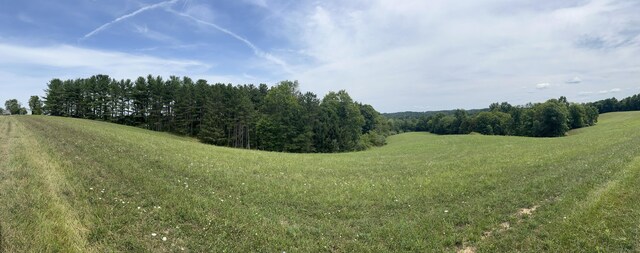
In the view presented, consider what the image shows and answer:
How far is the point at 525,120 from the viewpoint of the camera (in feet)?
289

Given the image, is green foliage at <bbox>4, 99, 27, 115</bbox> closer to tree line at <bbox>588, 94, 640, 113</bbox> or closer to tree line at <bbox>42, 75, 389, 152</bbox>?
tree line at <bbox>42, 75, 389, 152</bbox>

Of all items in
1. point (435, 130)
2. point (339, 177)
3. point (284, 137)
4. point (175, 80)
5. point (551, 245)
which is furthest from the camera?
point (435, 130)

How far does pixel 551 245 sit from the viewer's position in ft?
22.0

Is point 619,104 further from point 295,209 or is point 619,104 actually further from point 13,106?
point 13,106

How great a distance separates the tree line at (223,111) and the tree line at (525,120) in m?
42.2

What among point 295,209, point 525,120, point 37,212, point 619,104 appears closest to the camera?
point 37,212

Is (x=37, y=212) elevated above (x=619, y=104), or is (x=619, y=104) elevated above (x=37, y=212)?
(x=619, y=104)

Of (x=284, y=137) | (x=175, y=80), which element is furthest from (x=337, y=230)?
(x=175, y=80)

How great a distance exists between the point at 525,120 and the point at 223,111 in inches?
3166

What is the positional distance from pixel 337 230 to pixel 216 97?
6445cm

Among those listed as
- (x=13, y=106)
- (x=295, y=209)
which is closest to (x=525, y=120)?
(x=295, y=209)

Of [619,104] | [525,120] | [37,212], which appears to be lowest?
[37,212]

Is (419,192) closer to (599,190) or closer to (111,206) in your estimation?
(599,190)

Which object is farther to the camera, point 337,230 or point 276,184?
point 276,184
